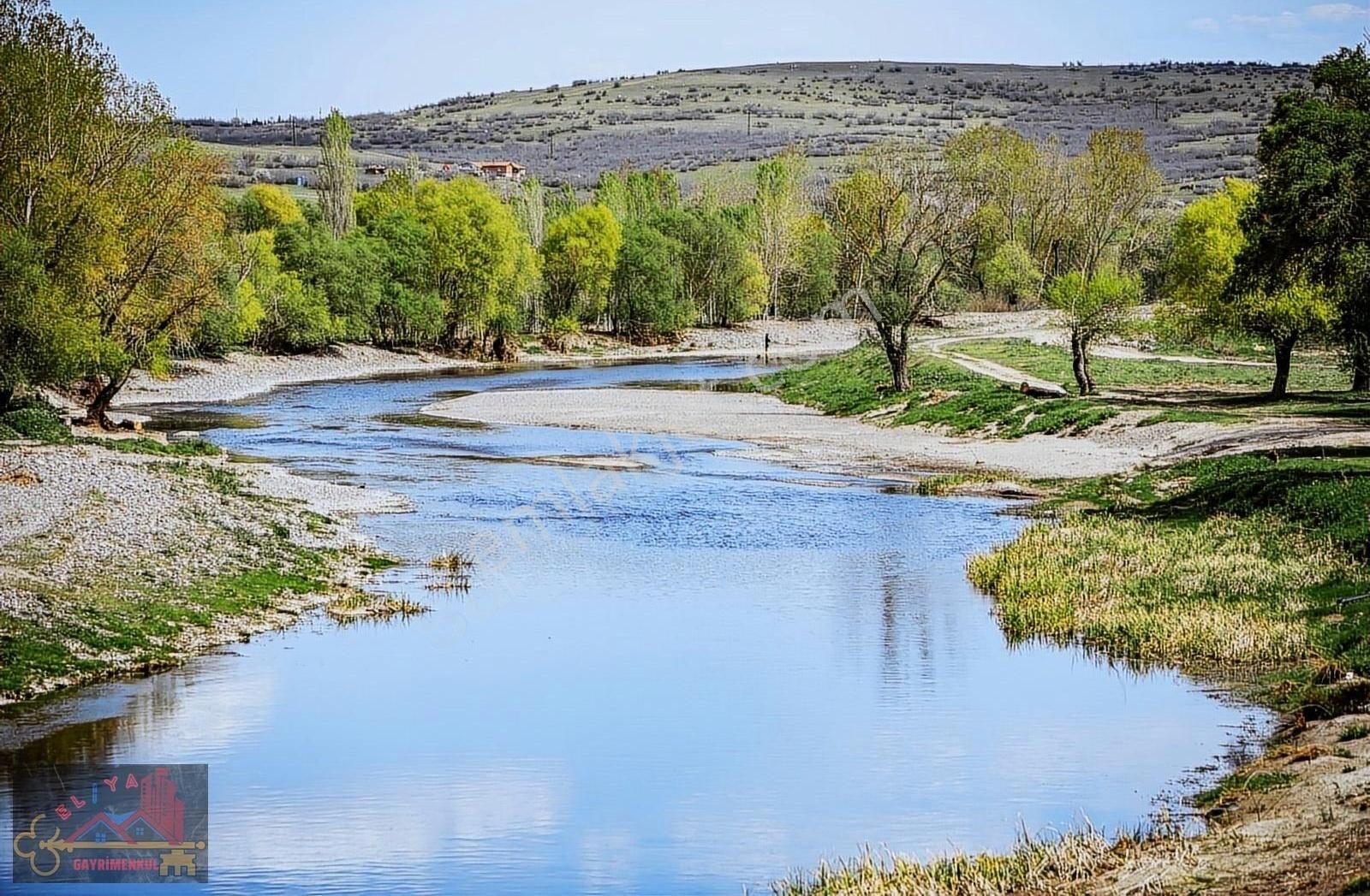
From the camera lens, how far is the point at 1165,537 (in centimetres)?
2584

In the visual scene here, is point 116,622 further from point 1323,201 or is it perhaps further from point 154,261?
point 154,261

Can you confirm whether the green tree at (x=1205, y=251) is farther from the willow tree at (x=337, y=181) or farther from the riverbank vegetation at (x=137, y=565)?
the willow tree at (x=337, y=181)

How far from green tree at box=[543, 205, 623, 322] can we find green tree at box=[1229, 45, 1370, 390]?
3096 inches

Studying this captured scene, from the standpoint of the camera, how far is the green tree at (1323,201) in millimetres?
27047

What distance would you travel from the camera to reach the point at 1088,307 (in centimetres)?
4934

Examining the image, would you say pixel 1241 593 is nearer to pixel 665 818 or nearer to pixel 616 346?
pixel 665 818

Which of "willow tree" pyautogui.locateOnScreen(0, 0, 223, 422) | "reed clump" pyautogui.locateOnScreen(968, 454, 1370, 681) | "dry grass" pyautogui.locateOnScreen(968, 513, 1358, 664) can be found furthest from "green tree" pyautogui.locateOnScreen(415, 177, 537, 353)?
"dry grass" pyautogui.locateOnScreen(968, 513, 1358, 664)

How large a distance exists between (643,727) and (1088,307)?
36222mm

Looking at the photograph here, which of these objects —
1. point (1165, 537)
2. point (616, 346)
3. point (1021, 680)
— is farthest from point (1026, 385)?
point (616, 346)

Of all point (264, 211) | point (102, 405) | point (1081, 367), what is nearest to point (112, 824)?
point (102, 405)

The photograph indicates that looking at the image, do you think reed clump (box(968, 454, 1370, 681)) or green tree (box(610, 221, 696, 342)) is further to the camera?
green tree (box(610, 221, 696, 342))

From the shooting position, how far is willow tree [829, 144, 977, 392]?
56938 millimetres

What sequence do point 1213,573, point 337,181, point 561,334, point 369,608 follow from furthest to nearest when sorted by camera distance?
point 561,334, point 337,181, point 369,608, point 1213,573

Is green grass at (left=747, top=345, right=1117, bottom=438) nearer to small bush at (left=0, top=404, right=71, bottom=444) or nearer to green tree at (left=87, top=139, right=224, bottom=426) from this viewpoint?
green tree at (left=87, top=139, right=224, bottom=426)
